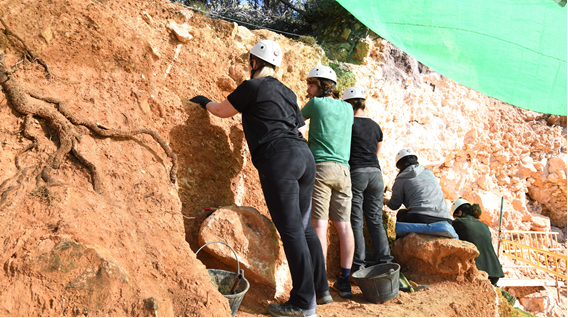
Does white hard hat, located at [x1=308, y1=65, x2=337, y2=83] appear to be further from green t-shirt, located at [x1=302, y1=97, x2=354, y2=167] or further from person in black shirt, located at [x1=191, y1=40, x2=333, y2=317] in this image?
person in black shirt, located at [x1=191, y1=40, x2=333, y2=317]

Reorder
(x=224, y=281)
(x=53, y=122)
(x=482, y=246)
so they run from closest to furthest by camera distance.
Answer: (x=53, y=122), (x=224, y=281), (x=482, y=246)

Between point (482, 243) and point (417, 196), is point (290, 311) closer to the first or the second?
point (417, 196)

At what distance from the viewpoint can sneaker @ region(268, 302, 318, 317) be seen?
2.69 m

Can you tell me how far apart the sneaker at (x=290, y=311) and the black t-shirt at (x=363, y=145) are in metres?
1.75

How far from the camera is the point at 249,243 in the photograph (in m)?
3.20

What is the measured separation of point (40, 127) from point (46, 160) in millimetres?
307

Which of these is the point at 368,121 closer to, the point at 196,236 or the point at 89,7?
the point at 196,236

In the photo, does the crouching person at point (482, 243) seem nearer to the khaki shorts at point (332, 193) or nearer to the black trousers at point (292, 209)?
the khaki shorts at point (332, 193)

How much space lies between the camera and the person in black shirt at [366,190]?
393 centimetres

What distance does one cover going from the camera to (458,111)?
8148 millimetres

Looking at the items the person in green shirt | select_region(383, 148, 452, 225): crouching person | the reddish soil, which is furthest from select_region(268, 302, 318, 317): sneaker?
select_region(383, 148, 452, 225): crouching person

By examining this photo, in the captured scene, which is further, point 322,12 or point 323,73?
point 322,12

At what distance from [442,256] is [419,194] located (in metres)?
0.71

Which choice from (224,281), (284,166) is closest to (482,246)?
(284,166)
